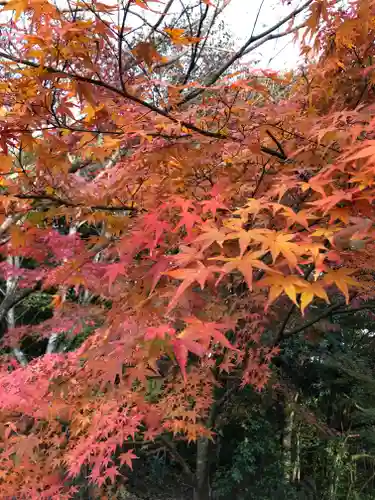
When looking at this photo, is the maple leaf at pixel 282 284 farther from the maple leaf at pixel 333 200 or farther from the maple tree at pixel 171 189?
the maple leaf at pixel 333 200

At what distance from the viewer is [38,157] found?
5.85 ft

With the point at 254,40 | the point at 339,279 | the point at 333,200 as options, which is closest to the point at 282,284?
the point at 339,279

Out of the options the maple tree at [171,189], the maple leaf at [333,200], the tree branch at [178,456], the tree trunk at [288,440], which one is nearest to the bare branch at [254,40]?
the maple tree at [171,189]

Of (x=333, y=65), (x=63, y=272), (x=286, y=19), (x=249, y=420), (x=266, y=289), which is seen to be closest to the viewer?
(x=333, y=65)

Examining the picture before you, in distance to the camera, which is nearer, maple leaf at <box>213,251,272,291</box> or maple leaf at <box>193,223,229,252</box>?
maple leaf at <box>213,251,272,291</box>

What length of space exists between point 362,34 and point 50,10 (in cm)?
130

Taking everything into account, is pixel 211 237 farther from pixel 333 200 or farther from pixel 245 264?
pixel 333 200

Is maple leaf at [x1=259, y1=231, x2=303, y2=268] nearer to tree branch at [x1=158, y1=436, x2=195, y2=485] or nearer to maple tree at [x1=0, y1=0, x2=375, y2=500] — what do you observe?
maple tree at [x1=0, y1=0, x2=375, y2=500]

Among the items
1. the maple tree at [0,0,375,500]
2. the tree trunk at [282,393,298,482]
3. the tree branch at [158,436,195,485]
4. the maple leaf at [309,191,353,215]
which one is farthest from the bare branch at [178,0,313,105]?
the tree trunk at [282,393,298,482]

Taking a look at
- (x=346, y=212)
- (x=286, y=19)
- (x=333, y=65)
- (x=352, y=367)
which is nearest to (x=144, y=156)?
(x=346, y=212)

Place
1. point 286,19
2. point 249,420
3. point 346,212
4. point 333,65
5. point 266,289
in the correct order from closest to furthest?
point 346,212 < point 333,65 < point 266,289 < point 286,19 < point 249,420

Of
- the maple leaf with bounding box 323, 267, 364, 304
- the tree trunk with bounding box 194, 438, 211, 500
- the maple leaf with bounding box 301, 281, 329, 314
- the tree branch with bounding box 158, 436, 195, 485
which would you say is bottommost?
the tree trunk with bounding box 194, 438, 211, 500

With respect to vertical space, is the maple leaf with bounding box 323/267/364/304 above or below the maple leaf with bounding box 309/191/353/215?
below

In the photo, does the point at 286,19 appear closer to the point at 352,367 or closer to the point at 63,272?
the point at 63,272
